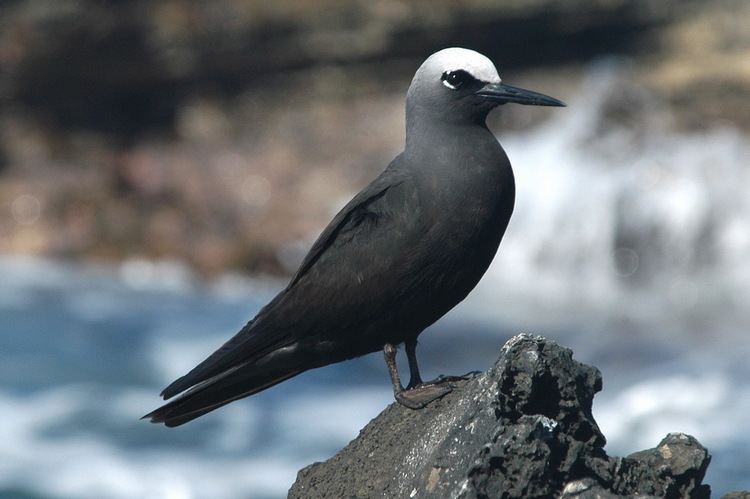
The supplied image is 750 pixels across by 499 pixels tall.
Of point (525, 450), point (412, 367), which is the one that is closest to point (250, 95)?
point (412, 367)

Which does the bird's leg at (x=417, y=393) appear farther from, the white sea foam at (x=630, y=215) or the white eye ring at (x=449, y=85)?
the white sea foam at (x=630, y=215)

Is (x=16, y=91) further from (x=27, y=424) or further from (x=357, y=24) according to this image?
(x=27, y=424)

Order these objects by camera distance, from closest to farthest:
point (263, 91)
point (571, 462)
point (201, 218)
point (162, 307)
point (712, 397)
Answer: point (571, 462) → point (712, 397) → point (162, 307) → point (201, 218) → point (263, 91)

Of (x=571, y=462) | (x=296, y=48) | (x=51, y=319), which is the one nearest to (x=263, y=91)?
(x=296, y=48)

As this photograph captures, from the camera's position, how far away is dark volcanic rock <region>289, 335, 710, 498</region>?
4.38m

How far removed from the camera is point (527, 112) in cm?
1580

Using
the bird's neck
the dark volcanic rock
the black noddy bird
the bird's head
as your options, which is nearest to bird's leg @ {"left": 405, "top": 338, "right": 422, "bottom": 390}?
the black noddy bird

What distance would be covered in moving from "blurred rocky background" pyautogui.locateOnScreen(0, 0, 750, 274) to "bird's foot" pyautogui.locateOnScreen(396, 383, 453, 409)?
937 cm

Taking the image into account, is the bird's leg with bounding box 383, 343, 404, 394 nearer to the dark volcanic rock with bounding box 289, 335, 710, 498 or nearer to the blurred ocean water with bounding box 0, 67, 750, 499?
the dark volcanic rock with bounding box 289, 335, 710, 498

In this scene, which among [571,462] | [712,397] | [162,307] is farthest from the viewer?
[162,307]

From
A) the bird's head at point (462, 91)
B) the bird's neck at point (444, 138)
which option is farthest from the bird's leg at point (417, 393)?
the bird's head at point (462, 91)

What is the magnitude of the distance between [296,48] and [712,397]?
7.35 metres

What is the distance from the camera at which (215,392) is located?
554 cm

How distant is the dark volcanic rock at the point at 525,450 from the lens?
4375 millimetres
